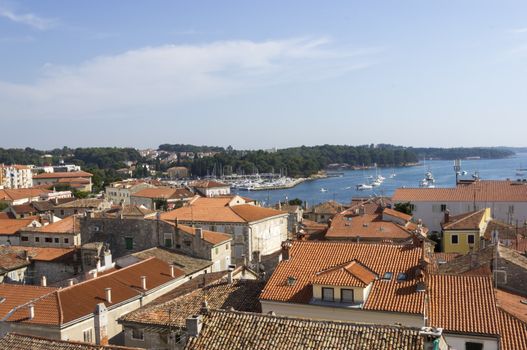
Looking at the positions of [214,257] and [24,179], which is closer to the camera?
[214,257]

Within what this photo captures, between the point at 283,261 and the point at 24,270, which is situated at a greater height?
the point at 283,261

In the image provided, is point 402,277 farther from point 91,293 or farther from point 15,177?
point 15,177

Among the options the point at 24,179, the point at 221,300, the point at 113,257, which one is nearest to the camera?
the point at 221,300

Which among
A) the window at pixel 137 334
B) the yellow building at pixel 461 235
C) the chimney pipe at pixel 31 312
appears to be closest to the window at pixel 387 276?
the window at pixel 137 334

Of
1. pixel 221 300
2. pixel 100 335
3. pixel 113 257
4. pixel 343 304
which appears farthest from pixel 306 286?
pixel 113 257

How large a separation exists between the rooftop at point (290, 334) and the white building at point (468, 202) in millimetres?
36450

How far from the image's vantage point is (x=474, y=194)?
45.8 metres

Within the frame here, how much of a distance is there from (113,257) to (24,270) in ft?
14.7

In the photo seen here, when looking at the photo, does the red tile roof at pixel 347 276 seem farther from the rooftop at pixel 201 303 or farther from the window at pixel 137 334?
the window at pixel 137 334

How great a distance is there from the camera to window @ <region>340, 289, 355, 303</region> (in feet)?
51.6

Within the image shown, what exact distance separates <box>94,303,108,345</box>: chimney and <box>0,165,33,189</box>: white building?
121 metres

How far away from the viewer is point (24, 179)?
140750 millimetres

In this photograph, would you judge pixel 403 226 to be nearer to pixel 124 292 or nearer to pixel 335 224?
pixel 335 224

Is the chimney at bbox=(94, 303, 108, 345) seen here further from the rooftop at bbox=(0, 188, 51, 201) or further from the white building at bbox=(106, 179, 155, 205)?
the white building at bbox=(106, 179, 155, 205)
